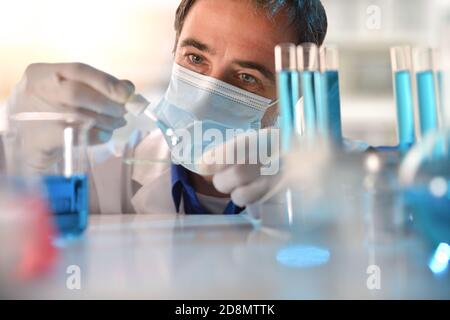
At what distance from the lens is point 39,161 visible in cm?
63

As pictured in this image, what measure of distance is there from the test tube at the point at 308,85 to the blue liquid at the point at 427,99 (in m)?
0.13

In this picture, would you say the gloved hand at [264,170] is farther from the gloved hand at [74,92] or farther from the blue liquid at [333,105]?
the gloved hand at [74,92]

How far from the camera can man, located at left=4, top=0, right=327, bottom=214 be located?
3.46ft

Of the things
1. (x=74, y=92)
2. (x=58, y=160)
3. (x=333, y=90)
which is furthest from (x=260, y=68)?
(x=58, y=160)

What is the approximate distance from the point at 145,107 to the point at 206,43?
28 cm

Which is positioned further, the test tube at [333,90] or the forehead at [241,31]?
the forehead at [241,31]

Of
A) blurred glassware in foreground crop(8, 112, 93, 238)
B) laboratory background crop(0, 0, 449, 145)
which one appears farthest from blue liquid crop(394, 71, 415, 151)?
laboratory background crop(0, 0, 449, 145)

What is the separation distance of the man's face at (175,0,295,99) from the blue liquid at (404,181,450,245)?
699 millimetres

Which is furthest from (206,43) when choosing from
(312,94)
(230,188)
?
(312,94)

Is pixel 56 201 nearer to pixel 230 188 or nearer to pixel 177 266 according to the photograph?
pixel 177 266

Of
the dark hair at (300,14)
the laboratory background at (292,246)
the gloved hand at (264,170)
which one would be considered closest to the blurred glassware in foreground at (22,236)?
the laboratory background at (292,246)

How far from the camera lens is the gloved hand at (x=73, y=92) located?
103 cm

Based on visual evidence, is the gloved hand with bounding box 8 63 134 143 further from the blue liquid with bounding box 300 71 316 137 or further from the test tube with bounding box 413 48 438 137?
the test tube with bounding box 413 48 438 137

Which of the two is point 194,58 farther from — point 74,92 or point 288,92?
point 288,92
